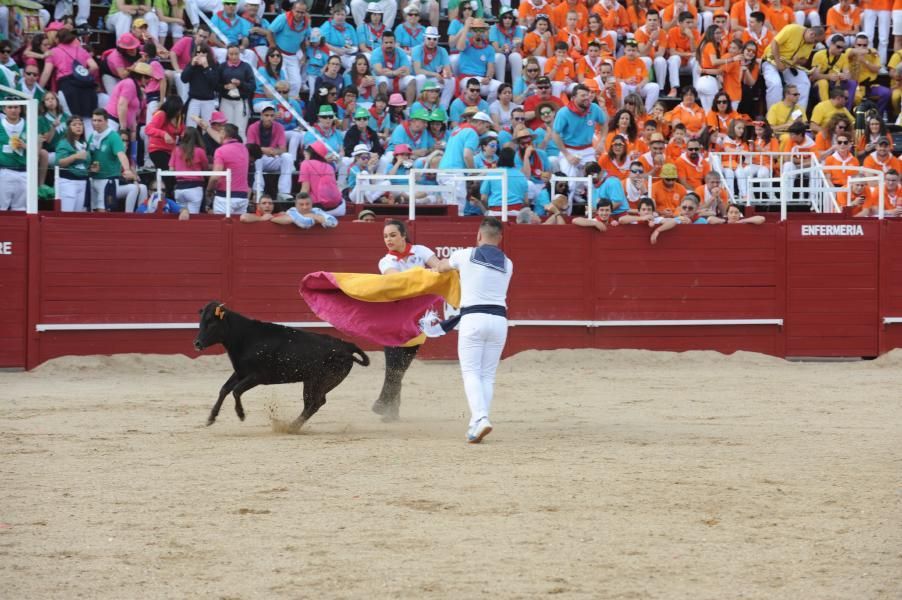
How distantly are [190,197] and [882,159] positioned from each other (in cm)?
792

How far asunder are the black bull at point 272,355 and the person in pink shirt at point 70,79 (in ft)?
19.8

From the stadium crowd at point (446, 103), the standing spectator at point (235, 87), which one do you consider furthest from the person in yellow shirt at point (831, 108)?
the standing spectator at point (235, 87)

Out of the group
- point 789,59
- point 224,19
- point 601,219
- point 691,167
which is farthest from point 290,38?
point 789,59

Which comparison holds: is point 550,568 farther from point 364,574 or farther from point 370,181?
point 370,181

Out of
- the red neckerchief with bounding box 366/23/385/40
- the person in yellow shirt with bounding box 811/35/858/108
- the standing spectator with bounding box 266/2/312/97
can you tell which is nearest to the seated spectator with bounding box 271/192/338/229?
the standing spectator with bounding box 266/2/312/97

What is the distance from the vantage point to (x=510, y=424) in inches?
374

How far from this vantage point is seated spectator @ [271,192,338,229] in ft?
45.5

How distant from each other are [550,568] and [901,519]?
182 centimetres

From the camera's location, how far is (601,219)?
1484 centimetres

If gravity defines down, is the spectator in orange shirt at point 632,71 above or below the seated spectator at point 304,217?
above

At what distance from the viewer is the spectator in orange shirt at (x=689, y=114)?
16891 mm

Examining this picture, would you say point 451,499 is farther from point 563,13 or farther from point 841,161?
point 563,13

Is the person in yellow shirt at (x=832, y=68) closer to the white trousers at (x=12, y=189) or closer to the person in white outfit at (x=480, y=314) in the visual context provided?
the white trousers at (x=12, y=189)

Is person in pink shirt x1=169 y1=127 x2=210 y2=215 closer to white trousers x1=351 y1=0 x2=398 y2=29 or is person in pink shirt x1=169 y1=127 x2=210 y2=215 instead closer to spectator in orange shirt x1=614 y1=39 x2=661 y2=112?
white trousers x1=351 y1=0 x2=398 y2=29
